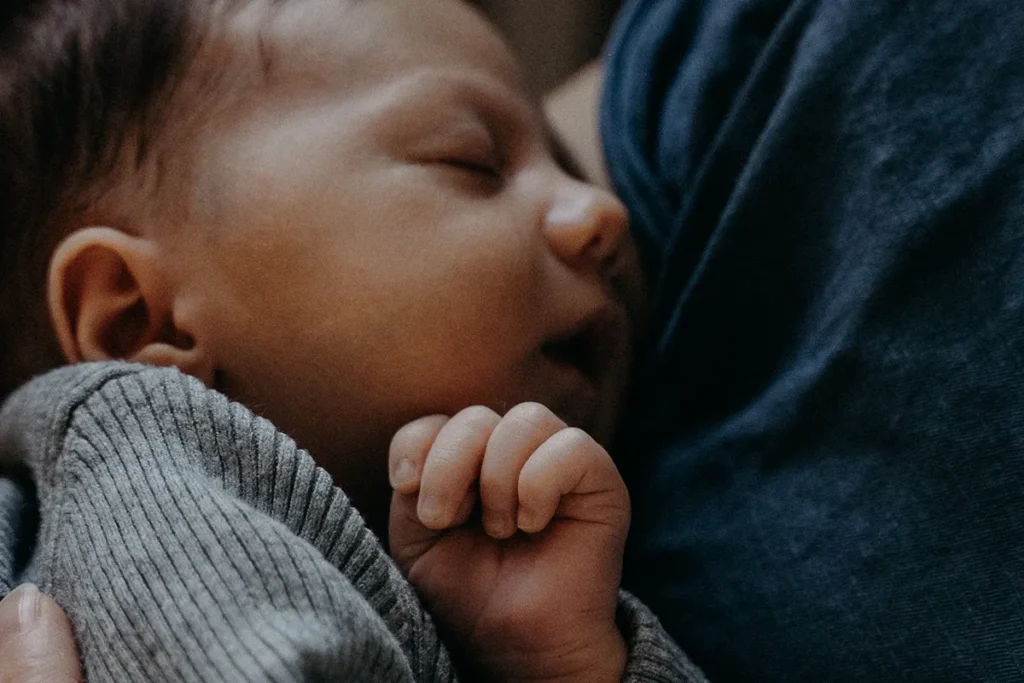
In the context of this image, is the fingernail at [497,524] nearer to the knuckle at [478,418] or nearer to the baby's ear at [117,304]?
the knuckle at [478,418]

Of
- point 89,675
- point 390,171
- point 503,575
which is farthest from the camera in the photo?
point 390,171

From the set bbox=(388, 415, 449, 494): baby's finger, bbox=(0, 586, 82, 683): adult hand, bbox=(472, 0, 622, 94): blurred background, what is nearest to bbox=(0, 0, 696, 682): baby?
bbox=(388, 415, 449, 494): baby's finger

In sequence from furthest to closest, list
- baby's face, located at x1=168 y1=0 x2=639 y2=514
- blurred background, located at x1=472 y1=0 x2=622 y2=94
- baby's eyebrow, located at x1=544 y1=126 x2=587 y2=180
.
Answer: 1. blurred background, located at x1=472 y1=0 x2=622 y2=94
2. baby's eyebrow, located at x1=544 y1=126 x2=587 y2=180
3. baby's face, located at x1=168 y1=0 x2=639 y2=514

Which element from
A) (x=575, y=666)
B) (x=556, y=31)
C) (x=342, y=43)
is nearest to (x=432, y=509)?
(x=575, y=666)

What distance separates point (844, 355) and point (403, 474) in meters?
0.30

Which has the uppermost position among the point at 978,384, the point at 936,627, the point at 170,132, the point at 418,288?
the point at 170,132

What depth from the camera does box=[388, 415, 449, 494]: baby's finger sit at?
21.5 inches

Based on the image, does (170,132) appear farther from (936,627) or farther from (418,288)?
(936,627)

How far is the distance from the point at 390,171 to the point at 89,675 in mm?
385

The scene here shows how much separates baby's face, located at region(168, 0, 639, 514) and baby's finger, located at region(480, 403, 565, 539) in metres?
0.10

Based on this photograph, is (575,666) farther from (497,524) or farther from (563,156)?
(563,156)

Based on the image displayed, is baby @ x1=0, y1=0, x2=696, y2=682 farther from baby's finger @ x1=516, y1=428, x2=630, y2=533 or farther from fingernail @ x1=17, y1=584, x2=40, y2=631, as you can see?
fingernail @ x1=17, y1=584, x2=40, y2=631

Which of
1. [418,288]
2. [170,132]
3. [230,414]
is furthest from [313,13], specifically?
[230,414]

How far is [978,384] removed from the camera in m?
0.52
